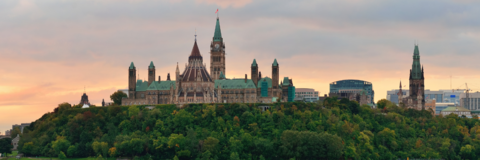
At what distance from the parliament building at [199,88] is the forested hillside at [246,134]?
10907 mm

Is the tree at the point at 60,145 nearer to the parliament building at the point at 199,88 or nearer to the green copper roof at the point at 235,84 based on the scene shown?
the parliament building at the point at 199,88

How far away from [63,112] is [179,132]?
37742 mm

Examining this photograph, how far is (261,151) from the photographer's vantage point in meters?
148

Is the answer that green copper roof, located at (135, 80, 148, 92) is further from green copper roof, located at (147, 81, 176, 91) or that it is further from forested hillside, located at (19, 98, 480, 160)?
forested hillside, located at (19, 98, 480, 160)

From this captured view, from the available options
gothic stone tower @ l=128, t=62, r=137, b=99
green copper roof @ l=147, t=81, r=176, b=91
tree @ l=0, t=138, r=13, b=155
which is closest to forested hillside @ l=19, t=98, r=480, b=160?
tree @ l=0, t=138, r=13, b=155

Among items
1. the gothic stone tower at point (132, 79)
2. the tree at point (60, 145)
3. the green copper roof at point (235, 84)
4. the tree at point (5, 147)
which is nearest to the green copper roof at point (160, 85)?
the gothic stone tower at point (132, 79)

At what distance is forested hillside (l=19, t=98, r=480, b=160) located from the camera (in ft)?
486

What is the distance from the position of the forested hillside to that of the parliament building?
10907mm

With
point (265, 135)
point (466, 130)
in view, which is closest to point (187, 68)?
point (265, 135)

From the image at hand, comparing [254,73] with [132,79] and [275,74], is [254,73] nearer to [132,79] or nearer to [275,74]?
[275,74]

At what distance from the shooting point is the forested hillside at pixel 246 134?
148 metres

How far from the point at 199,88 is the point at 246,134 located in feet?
111

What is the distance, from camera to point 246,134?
152m

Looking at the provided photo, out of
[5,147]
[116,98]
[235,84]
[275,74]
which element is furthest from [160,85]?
[5,147]
